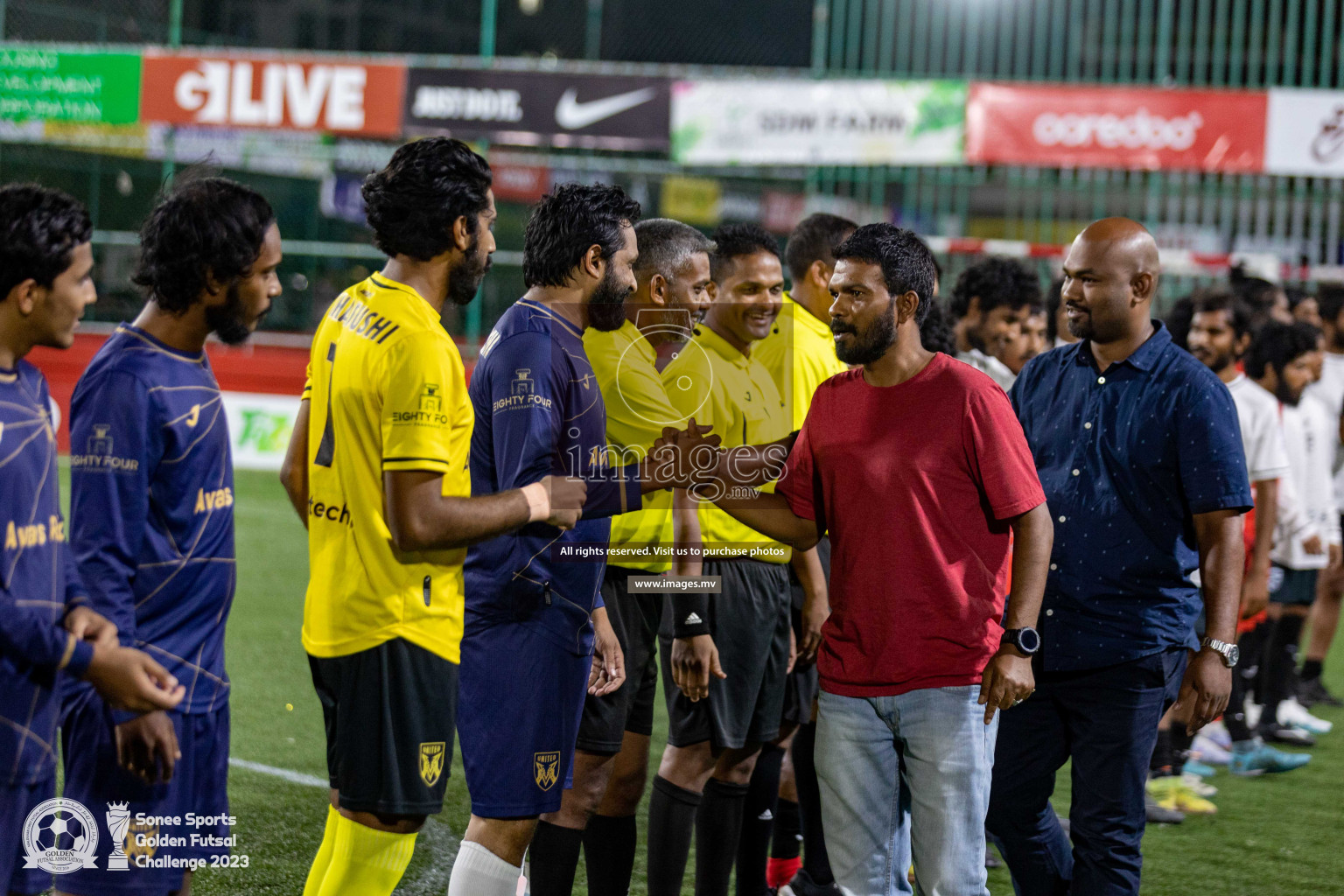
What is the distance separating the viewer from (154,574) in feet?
8.84

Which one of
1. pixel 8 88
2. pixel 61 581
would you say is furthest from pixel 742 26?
pixel 61 581

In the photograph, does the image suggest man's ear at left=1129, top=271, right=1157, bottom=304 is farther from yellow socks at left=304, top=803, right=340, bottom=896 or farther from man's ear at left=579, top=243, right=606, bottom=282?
yellow socks at left=304, top=803, right=340, bottom=896

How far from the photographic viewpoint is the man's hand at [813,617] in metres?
4.27

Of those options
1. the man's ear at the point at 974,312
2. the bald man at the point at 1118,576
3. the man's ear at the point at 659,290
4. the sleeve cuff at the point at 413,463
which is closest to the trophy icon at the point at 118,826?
the sleeve cuff at the point at 413,463

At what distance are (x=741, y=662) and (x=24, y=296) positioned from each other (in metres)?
2.39

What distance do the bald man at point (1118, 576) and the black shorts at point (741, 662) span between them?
78cm

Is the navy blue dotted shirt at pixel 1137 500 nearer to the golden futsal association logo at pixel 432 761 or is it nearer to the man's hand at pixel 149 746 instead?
the golden futsal association logo at pixel 432 761

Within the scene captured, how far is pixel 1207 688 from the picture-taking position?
135 inches

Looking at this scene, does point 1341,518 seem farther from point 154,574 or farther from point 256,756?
point 154,574

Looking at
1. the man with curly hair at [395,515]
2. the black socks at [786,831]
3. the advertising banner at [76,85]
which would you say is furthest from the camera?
the advertising banner at [76,85]

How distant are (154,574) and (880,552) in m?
1.75

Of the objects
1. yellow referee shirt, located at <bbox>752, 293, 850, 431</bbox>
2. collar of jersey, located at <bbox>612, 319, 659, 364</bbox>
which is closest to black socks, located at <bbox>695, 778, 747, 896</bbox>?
yellow referee shirt, located at <bbox>752, 293, 850, 431</bbox>

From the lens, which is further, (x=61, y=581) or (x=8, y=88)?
(x=8, y=88)

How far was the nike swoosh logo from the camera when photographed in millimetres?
13258
